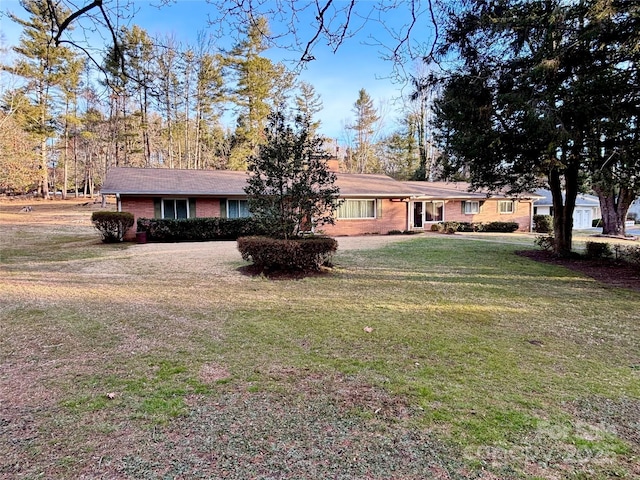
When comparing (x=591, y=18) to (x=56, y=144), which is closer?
(x=591, y=18)

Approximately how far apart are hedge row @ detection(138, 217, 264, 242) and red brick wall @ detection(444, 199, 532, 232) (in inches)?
529

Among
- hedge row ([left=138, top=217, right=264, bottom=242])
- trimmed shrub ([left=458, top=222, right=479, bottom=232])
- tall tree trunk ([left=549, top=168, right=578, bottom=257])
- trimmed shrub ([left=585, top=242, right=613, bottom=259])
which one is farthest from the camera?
trimmed shrub ([left=458, top=222, right=479, bottom=232])

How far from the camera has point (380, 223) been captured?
21078 mm

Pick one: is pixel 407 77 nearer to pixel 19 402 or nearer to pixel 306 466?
pixel 306 466

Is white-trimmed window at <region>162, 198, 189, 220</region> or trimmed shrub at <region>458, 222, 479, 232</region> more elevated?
white-trimmed window at <region>162, 198, 189, 220</region>

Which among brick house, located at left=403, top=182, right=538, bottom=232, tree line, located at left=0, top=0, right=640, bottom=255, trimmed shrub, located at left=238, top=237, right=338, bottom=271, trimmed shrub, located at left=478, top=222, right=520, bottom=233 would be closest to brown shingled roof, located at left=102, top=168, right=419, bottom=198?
brick house, located at left=403, top=182, right=538, bottom=232

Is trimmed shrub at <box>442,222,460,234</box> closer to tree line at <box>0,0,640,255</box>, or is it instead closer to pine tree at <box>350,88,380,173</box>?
tree line at <box>0,0,640,255</box>

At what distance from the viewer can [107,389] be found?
3.24 metres

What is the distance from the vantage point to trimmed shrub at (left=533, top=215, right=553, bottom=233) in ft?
79.7

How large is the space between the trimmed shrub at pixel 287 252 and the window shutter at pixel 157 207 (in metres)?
9.50

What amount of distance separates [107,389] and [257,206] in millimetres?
6299

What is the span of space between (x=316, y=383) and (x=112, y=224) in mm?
14242

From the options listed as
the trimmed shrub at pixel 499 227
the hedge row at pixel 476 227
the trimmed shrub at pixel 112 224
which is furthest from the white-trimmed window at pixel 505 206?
the trimmed shrub at pixel 112 224

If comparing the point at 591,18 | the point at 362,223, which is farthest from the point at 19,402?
the point at 362,223
